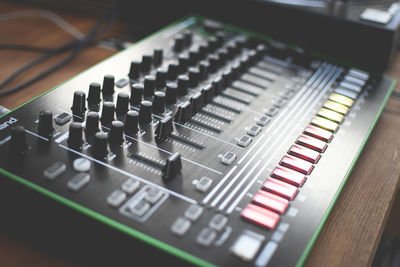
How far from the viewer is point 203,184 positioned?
594mm

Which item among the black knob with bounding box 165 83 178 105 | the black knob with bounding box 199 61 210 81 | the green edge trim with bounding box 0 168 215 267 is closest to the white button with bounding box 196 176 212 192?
the green edge trim with bounding box 0 168 215 267

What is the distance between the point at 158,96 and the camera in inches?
29.5

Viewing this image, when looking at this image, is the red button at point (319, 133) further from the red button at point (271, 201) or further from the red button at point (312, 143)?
the red button at point (271, 201)

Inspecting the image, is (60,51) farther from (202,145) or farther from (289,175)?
(289,175)

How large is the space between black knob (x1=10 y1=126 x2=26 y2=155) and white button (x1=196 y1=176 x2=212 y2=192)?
0.23 meters

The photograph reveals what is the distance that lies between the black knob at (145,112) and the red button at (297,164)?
213 mm

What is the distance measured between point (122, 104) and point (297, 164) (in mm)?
282

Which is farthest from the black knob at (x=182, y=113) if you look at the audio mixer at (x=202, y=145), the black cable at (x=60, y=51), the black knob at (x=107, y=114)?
the black cable at (x=60, y=51)

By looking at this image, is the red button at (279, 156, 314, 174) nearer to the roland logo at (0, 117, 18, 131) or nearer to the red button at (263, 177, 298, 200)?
the red button at (263, 177, 298, 200)

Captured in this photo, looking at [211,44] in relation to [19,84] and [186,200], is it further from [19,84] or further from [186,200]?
[186,200]

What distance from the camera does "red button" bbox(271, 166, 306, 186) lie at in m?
0.63

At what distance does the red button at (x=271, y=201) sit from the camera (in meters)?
0.58

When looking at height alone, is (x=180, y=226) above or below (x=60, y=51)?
below

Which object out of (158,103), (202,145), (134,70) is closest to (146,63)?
(134,70)
